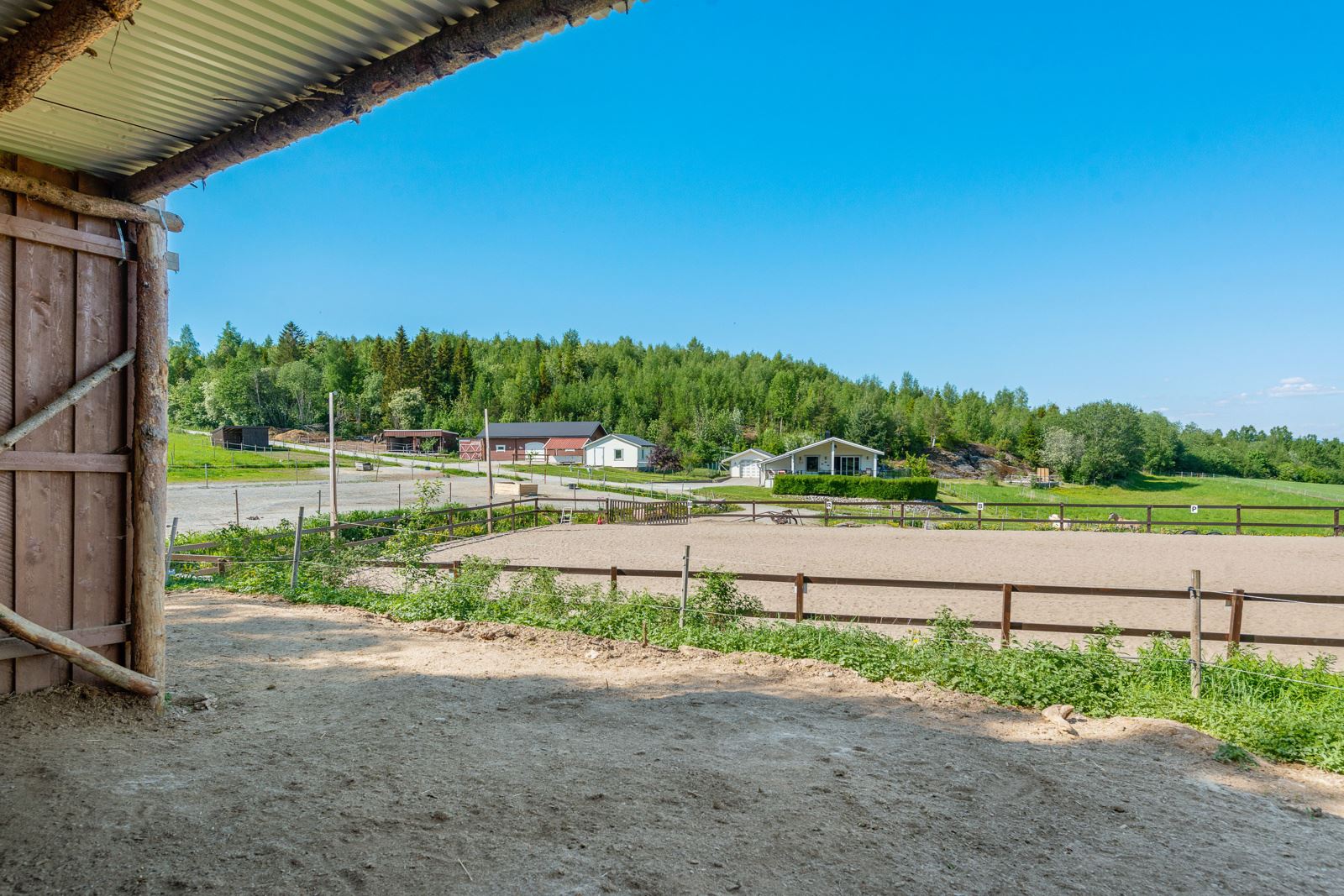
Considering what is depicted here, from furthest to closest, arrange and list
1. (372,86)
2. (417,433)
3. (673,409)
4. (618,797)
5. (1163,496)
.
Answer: (673,409)
(417,433)
(1163,496)
(618,797)
(372,86)

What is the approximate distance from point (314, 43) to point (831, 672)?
5.89 meters

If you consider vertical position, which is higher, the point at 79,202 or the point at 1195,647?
the point at 79,202

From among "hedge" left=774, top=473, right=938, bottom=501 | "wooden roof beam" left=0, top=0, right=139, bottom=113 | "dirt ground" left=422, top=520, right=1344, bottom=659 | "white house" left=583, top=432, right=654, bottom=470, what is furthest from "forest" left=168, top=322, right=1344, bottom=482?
"wooden roof beam" left=0, top=0, right=139, bottom=113

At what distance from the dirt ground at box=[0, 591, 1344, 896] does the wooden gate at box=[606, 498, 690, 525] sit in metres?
18.6

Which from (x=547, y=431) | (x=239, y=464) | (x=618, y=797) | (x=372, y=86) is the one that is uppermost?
(x=372, y=86)

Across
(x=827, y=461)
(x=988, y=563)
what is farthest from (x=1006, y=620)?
(x=827, y=461)

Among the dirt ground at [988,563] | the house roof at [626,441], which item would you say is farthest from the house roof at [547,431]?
the dirt ground at [988,563]

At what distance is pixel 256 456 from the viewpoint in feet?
186

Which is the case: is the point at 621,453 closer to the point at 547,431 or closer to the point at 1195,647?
the point at 547,431

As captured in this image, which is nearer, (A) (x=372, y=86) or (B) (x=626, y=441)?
(A) (x=372, y=86)

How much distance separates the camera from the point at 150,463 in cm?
439

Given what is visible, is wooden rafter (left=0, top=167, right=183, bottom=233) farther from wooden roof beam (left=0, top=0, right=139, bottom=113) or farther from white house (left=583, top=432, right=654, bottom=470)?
white house (left=583, top=432, right=654, bottom=470)

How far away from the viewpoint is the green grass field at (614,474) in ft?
168

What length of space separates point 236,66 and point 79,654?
10.7 feet
